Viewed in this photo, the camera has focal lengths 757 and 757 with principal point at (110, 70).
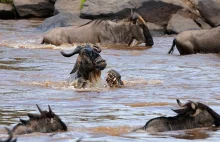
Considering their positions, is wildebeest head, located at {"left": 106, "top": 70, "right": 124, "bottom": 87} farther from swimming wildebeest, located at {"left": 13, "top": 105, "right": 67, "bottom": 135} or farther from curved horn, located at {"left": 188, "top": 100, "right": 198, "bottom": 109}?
swimming wildebeest, located at {"left": 13, "top": 105, "right": 67, "bottom": 135}

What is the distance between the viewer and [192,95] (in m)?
10.9

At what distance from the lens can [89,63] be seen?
38.2 ft

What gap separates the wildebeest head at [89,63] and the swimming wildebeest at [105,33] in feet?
25.6

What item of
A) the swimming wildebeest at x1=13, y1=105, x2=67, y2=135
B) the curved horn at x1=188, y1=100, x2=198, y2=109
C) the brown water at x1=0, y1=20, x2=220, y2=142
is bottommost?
the brown water at x1=0, y1=20, x2=220, y2=142

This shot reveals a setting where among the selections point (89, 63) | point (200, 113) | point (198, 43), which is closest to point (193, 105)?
point (200, 113)

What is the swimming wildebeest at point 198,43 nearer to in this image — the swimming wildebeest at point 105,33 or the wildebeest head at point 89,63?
the swimming wildebeest at point 105,33

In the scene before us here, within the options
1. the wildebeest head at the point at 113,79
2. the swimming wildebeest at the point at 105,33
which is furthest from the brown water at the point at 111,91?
the swimming wildebeest at the point at 105,33

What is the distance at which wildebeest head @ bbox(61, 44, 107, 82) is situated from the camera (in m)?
11.6

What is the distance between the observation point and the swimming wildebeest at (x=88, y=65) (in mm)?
11578

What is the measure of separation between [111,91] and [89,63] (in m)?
0.60

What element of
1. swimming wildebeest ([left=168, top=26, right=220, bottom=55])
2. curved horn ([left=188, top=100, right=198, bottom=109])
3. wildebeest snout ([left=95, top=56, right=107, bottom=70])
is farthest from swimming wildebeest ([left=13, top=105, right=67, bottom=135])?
swimming wildebeest ([left=168, top=26, right=220, bottom=55])

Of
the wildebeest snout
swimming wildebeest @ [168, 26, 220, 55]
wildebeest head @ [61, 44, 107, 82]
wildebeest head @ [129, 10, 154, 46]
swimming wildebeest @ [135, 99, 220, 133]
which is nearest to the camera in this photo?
swimming wildebeest @ [135, 99, 220, 133]

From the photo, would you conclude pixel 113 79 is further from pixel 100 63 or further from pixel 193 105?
pixel 193 105

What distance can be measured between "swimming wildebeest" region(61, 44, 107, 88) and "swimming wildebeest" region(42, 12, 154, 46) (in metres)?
7.74
